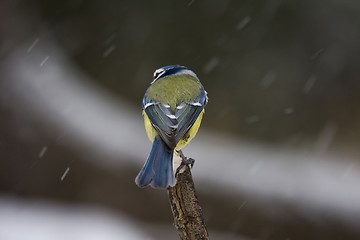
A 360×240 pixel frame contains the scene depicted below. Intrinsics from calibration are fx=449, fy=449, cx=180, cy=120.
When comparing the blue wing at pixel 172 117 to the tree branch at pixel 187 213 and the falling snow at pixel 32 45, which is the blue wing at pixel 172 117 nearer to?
the tree branch at pixel 187 213

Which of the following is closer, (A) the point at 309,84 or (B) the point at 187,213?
(B) the point at 187,213

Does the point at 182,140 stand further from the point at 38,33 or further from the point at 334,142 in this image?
the point at 38,33

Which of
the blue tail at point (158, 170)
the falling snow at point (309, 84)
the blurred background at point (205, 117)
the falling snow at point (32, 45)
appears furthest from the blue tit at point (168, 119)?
the falling snow at point (32, 45)

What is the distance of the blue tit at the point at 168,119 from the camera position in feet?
5.14

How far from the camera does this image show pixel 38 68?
544 cm

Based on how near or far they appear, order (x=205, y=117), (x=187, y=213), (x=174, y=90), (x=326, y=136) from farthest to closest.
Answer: (x=205, y=117) → (x=326, y=136) → (x=174, y=90) → (x=187, y=213)

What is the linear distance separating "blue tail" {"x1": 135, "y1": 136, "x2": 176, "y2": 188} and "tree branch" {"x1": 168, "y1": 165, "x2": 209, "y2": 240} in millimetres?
65

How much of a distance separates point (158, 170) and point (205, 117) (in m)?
3.39

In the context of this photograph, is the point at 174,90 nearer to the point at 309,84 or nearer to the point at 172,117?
the point at 172,117

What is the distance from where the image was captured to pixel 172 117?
1848 millimetres

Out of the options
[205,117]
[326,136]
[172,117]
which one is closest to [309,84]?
[326,136]

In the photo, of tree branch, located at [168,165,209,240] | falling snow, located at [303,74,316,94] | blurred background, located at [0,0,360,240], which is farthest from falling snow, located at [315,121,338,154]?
tree branch, located at [168,165,209,240]

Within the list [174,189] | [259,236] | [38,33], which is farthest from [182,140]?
[38,33]

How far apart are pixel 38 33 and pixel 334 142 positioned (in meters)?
3.65
